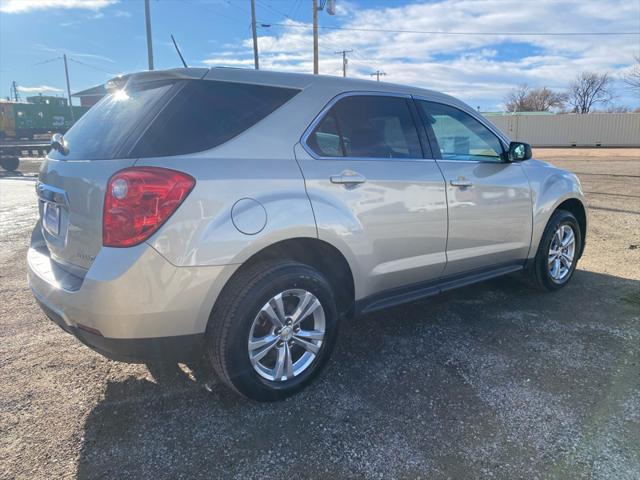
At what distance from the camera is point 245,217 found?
2.43 m

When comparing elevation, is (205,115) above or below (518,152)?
above

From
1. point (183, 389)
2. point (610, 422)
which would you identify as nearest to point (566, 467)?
point (610, 422)

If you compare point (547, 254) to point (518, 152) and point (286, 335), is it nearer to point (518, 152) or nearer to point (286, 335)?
point (518, 152)

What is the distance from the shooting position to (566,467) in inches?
87.7

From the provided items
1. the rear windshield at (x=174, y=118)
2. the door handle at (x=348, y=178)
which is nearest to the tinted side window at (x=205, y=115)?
the rear windshield at (x=174, y=118)

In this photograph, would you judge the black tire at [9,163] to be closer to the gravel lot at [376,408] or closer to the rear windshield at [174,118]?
the gravel lot at [376,408]

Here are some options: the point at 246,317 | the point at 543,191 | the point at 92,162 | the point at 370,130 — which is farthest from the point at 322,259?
the point at 543,191

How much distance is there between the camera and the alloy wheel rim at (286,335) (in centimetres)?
262

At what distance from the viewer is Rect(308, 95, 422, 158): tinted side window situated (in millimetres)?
2920

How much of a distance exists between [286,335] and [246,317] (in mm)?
340

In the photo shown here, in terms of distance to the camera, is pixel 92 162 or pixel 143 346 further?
pixel 92 162

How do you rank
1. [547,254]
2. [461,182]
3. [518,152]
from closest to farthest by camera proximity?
[461,182]
[518,152]
[547,254]

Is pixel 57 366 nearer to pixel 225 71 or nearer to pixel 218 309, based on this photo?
pixel 218 309

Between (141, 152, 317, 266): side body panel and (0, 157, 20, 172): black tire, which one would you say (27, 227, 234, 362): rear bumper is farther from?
(0, 157, 20, 172): black tire
